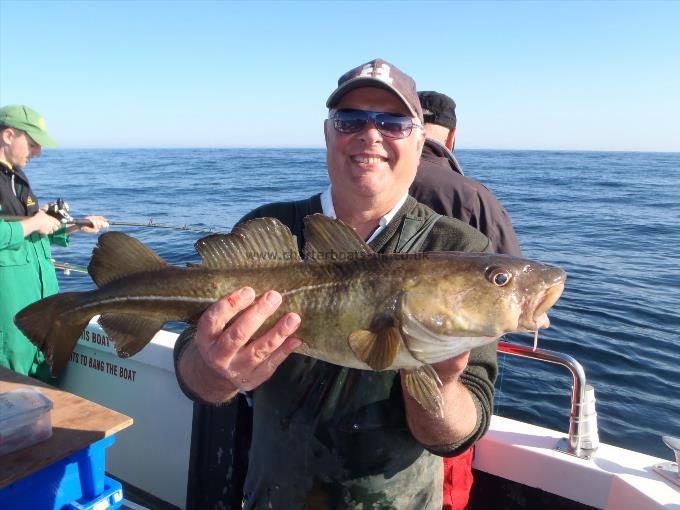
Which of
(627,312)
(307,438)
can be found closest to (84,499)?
(307,438)

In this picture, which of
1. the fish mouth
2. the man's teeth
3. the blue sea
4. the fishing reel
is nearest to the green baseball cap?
the fishing reel

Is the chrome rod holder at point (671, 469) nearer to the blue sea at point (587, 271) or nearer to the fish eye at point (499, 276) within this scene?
the fish eye at point (499, 276)

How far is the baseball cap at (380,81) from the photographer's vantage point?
2773 millimetres

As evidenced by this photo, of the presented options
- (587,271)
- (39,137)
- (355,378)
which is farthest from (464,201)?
(587,271)

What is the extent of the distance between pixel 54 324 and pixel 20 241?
3038 mm

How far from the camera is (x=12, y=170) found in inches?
228

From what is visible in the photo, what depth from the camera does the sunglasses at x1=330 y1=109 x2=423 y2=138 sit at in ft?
9.35

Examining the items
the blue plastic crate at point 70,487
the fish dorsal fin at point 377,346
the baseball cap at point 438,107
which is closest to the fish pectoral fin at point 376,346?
the fish dorsal fin at point 377,346

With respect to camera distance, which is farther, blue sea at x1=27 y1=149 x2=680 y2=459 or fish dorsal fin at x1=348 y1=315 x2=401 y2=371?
blue sea at x1=27 y1=149 x2=680 y2=459

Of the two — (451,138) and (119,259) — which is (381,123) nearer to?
(119,259)

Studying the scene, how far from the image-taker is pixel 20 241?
5.26m

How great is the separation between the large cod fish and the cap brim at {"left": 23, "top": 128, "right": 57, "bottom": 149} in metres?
3.98

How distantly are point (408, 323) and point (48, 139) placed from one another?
18.7 feet

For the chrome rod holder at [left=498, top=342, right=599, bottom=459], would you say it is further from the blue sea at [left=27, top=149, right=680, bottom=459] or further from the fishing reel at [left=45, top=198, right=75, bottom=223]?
the fishing reel at [left=45, top=198, right=75, bottom=223]
